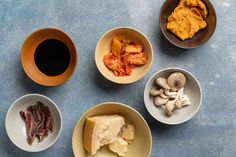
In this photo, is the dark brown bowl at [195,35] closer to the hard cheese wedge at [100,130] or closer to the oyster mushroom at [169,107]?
the oyster mushroom at [169,107]

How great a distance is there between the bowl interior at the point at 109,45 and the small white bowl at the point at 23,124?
0.65ft

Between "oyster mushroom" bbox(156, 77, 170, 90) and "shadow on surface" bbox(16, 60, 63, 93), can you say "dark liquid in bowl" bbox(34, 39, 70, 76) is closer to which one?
"shadow on surface" bbox(16, 60, 63, 93)

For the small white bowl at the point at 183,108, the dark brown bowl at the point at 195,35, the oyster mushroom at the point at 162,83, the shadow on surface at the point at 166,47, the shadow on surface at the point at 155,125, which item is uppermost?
the dark brown bowl at the point at 195,35

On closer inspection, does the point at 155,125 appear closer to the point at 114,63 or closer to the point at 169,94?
the point at 169,94

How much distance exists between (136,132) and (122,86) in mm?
159

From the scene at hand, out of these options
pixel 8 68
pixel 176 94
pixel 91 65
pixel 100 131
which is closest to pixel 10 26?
pixel 8 68

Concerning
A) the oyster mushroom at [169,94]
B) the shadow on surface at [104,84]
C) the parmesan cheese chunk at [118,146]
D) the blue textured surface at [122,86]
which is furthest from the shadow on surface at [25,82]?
the oyster mushroom at [169,94]

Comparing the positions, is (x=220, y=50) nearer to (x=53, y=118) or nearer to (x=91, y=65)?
(x=91, y=65)

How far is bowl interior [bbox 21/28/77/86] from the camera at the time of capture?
4.95ft

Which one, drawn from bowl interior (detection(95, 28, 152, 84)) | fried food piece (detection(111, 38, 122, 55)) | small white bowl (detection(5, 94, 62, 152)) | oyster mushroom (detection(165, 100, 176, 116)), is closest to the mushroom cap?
oyster mushroom (detection(165, 100, 176, 116))

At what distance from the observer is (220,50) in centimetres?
161

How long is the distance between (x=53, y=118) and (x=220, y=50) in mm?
597

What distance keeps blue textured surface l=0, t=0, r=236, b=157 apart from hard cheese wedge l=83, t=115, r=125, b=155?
8cm

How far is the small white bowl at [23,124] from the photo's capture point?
151 centimetres
